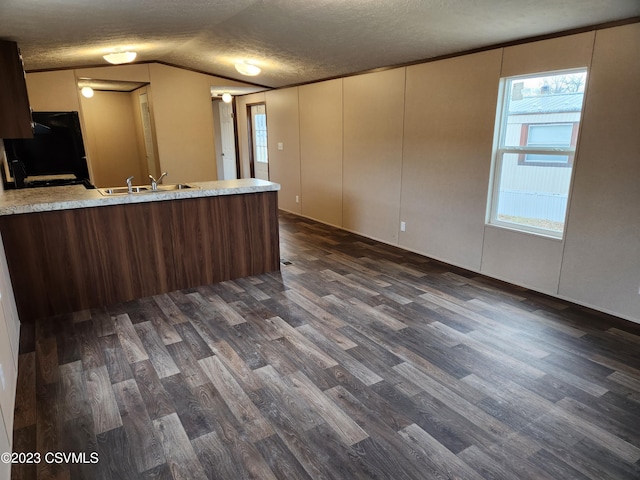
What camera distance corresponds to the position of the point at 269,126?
7.51 m

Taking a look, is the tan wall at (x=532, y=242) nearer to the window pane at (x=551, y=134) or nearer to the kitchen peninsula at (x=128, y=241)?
the window pane at (x=551, y=134)

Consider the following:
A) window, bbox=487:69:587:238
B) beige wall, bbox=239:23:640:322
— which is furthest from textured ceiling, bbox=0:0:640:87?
window, bbox=487:69:587:238

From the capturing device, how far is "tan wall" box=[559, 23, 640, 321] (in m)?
2.94

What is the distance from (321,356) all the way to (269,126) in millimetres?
5701

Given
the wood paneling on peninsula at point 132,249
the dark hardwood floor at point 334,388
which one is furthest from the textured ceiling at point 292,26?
the dark hardwood floor at point 334,388

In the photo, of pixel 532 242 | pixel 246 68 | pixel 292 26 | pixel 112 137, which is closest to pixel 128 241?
pixel 292 26

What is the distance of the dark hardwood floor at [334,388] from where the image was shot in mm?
1853

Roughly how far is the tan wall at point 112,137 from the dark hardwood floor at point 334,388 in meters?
5.63

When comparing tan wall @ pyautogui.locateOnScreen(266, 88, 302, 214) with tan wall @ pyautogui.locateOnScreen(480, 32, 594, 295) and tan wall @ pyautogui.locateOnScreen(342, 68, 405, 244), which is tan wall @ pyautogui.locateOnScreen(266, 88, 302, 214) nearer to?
tan wall @ pyautogui.locateOnScreen(342, 68, 405, 244)

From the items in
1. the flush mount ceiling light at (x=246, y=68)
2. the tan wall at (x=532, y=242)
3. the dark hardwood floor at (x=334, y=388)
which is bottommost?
the dark hardwood floor at (x=334, y=388)

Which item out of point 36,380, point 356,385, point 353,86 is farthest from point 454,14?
point 36,380

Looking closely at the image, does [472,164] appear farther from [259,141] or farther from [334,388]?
[259,141]

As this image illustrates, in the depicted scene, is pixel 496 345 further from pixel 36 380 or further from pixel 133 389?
pixel 36 380

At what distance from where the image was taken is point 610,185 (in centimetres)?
312
